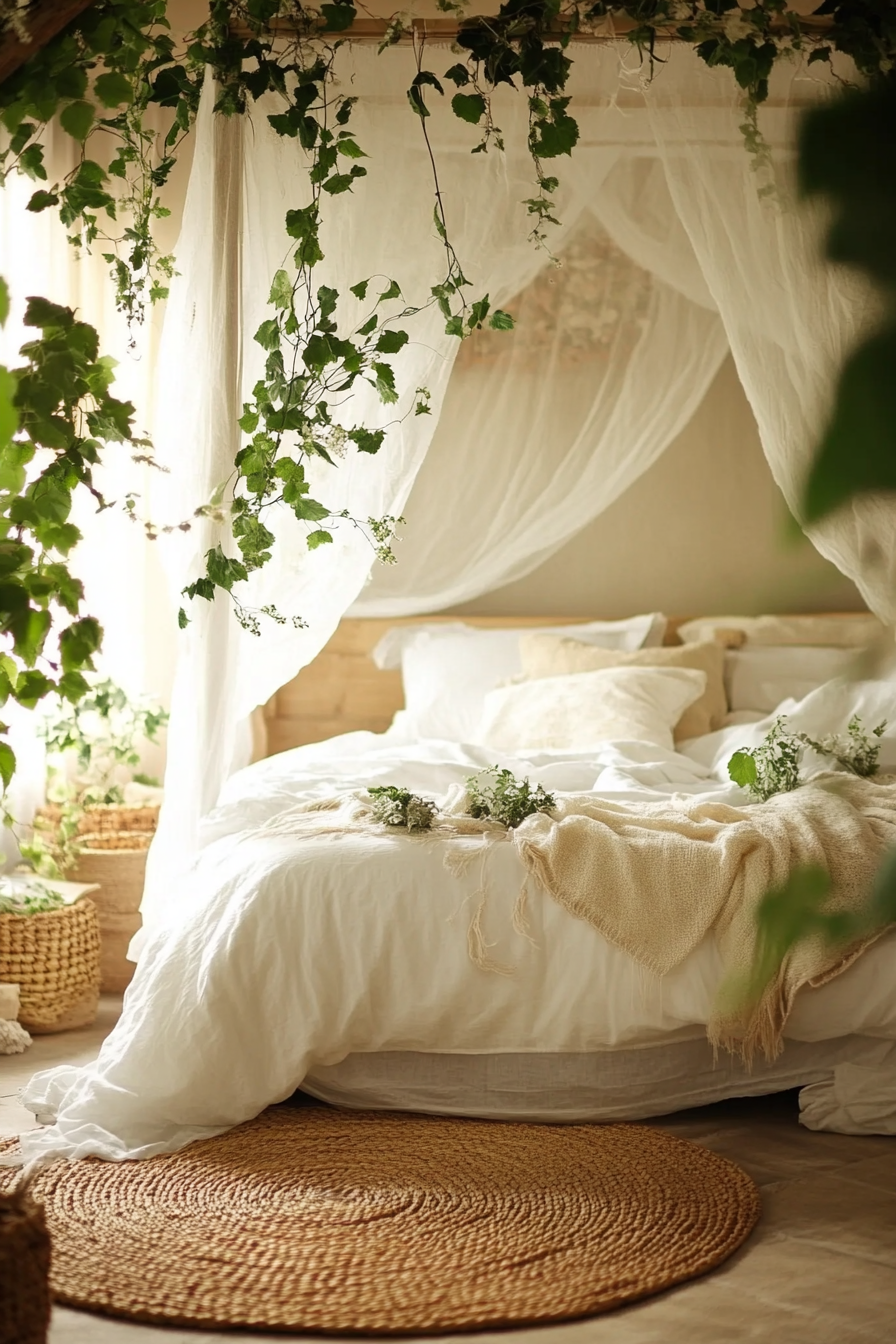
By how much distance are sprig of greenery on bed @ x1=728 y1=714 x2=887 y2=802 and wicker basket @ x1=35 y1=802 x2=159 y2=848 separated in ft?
5.95

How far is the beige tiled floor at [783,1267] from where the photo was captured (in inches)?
77.3

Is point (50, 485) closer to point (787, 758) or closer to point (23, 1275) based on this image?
point (23, 1275)

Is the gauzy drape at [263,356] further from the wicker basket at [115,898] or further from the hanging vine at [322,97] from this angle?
the wicker basket at [115,898]

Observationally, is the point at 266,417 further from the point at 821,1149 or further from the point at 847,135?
the point at 847,135

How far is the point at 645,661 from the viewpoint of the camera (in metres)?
4.40

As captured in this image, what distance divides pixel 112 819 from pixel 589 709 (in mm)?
1477

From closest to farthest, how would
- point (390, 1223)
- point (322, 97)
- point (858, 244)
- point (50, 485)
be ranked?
point (858, 244) → point (50, 485) → point (390, 1223) → point (322, 97)

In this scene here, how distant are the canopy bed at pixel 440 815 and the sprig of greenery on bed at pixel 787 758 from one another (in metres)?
0.07

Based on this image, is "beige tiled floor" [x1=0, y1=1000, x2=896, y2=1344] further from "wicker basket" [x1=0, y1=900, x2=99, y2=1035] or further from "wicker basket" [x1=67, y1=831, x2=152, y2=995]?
"wicker basket" [x1=67, y1=831, x2=152, y2=995]

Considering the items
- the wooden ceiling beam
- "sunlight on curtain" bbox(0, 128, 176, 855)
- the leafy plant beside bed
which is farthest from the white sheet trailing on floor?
the wooden ceiling beam

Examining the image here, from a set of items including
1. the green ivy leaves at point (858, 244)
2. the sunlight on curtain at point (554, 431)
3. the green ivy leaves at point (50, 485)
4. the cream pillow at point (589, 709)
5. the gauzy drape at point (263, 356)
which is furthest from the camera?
the sunlight on curtain at point (554, 431)

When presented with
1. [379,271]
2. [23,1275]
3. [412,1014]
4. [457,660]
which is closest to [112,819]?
[457,660]

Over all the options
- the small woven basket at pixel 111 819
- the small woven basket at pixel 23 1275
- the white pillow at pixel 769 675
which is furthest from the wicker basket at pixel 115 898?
the small woven basket at pixel 23 1275

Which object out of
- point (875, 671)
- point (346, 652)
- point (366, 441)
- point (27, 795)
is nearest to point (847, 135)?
point (875, 671)
